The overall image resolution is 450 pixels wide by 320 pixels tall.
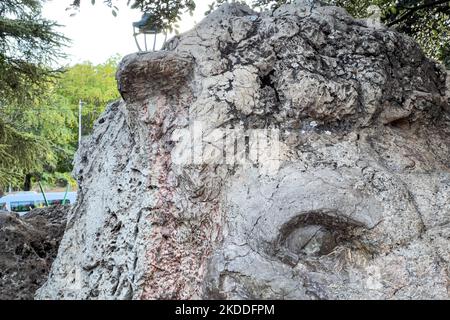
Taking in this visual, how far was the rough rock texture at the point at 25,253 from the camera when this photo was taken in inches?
107

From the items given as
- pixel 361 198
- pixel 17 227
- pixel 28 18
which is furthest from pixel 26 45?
pixel 361 198

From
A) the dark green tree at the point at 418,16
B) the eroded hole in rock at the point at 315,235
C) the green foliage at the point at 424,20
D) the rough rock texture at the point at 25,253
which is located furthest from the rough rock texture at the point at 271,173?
the green foliage at the point at 424,20

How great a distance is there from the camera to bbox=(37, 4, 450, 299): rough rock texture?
6.53 feet

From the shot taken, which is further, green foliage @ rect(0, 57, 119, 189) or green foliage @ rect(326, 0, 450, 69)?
green foliage @ rect(0, 57, 119, 189)

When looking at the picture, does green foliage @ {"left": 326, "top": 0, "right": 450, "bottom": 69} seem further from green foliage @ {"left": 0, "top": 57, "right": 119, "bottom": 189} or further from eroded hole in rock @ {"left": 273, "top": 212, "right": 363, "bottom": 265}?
green foliage @ {"left": 0, "top": 57, "right": 119, "bottom": 189}

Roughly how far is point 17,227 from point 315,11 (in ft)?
7.20

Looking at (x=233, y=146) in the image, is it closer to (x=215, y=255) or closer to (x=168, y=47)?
(x=215, y=255)

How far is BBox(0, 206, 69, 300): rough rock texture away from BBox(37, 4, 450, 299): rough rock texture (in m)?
0.26

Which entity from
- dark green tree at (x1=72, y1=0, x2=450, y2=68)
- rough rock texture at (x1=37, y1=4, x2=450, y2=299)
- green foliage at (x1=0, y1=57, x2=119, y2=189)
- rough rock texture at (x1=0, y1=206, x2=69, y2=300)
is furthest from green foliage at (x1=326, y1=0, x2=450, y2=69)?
green foliage at (x1=0, y1=57, x2=119, y2=189)

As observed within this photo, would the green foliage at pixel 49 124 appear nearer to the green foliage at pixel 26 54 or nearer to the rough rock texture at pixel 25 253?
the green foliage at pixel 26 54

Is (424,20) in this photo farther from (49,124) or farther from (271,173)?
(49,124)

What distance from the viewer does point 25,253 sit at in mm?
2947

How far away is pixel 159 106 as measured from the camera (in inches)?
94.5

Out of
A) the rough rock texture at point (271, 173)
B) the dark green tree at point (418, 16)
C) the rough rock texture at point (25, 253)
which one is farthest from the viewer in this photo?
the dark green tree at point (418, 16)
